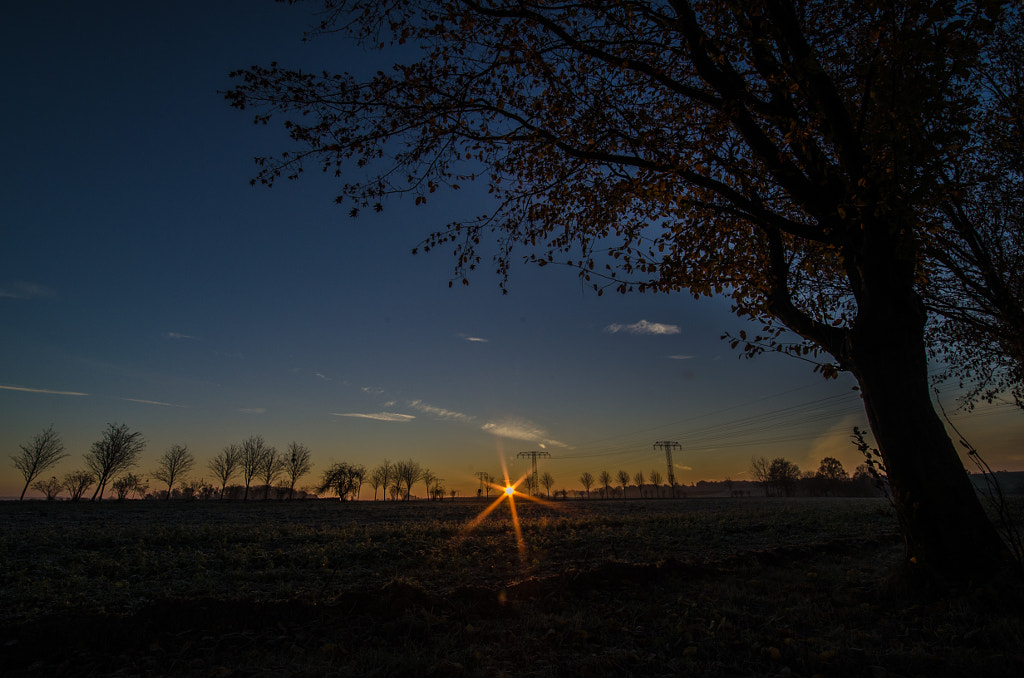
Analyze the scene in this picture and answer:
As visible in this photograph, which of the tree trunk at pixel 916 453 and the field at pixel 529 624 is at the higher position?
the tree trunk at pixel 916 453

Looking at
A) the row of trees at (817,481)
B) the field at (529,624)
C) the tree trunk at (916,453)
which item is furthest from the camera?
the row of trees at (817,481)

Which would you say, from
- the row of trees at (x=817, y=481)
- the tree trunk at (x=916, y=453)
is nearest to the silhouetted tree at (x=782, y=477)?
the row of trees at (x=817, y=481)

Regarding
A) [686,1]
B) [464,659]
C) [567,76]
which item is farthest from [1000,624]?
[567,76]

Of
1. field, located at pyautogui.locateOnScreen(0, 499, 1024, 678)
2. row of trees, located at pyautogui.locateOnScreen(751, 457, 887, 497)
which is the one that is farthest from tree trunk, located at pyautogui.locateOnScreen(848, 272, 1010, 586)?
row of trees, located at pyautogui.locateOnScreen(751, 457, 887, 497)

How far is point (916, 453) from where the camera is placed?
237 inches

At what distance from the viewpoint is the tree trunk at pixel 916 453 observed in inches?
225

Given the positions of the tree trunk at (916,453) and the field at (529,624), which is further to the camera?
the tree trunk at (916,453)

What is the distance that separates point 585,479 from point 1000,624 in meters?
170

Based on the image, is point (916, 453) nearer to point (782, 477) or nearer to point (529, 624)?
point (529, 624)

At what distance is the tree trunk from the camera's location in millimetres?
5707

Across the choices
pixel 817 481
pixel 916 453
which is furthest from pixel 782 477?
pixel 916 453

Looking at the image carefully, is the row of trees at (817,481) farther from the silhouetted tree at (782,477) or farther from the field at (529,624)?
the field at (529,624)

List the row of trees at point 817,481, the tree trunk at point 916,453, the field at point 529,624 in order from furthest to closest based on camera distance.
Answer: the row of trees at point 817,481
the tree trunk at point 916,453
the field at point 529,624

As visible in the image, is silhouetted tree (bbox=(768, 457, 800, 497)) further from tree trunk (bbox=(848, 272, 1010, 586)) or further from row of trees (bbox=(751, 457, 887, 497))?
tree trunk (bbox=(848, 272, 1010, 586))
